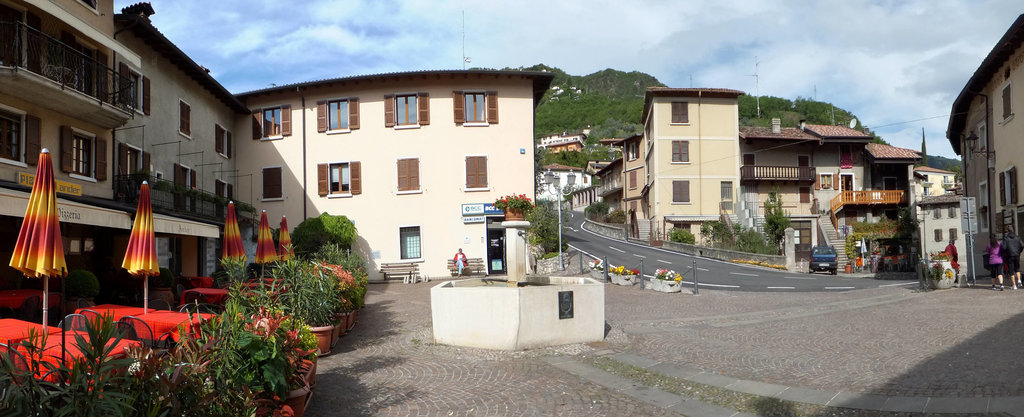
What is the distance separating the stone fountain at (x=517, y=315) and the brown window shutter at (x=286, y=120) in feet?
65.4

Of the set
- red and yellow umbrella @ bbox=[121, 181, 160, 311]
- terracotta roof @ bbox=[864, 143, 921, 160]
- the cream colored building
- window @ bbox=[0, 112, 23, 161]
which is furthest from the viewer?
terracotta roof @ bbox=[864, 143, 921, 160]

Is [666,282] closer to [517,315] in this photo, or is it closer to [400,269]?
[517,315]

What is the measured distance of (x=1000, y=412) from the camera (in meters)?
5.39

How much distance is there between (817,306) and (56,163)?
18627mm

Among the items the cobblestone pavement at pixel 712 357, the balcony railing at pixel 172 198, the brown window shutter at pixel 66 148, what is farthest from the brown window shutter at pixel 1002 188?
the brown window shutter at pixel 66 148

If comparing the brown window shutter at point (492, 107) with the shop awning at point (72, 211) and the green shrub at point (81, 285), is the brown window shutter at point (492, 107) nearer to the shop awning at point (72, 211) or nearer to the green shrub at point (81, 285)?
the shop awning at point (72, 211)

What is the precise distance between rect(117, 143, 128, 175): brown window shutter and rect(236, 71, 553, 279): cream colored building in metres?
9.02

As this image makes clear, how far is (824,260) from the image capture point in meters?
31.8

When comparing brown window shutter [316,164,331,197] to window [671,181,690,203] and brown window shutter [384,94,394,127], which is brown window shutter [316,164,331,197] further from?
window [671,181,690,203]

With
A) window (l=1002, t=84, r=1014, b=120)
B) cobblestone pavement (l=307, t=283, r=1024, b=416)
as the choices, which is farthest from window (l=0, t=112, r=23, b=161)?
window (l=1002, t=84, r=1014, b=120)

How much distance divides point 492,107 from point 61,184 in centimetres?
1557

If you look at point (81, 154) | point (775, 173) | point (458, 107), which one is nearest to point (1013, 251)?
point (458, 107)

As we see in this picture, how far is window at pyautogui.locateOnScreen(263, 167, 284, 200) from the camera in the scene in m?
26.9

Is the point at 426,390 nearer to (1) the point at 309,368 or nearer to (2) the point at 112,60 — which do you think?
(1) the point at 309,368
